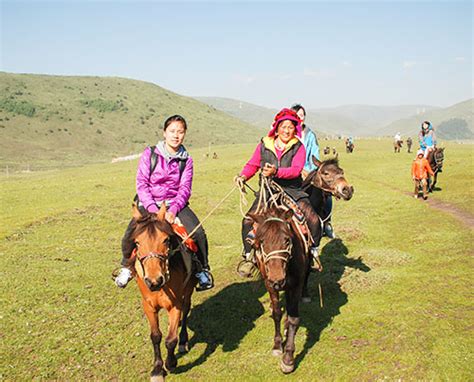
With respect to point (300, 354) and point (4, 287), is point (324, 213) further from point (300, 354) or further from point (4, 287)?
point (4, 287)

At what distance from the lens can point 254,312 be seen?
29.5 feet

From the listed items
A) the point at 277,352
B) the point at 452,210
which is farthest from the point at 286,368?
the point at 452,210

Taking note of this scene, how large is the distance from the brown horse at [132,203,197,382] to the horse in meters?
2.93

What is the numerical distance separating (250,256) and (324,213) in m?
3.17

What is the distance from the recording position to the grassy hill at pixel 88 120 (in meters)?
90.8

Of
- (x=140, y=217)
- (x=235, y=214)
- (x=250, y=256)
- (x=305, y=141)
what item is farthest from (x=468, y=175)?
(x=140, y=217)

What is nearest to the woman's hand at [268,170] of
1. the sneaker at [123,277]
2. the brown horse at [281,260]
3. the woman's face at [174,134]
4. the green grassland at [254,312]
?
the brown horse at [281,260]

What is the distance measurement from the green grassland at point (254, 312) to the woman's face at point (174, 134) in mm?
3844

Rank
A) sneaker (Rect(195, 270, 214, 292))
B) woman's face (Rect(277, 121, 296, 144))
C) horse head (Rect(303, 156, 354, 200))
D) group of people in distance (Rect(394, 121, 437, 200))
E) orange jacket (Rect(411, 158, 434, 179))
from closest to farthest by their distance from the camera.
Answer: sneaker (Rect(195, 270, 214, 292)), woman's face (Rect(277, 121, 296, 144)), horse head (Rect(303, 156, 354, 200)), orange jacket (Rect(411, 158, 434, 179)), group of people in distance (Rect(394, 121, 437, 200))

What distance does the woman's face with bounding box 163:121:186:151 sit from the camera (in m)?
6.92

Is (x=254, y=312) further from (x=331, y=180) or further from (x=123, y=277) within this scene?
(x=123, y=277)

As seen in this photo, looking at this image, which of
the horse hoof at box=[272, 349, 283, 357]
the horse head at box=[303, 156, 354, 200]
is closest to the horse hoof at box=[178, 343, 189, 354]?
the horse hoof at box=[272, 349, 283, 357]

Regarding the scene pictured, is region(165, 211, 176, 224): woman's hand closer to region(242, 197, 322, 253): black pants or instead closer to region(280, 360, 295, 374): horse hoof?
region(242, 197, 322, 253): black pants

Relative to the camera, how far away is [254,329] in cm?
811
